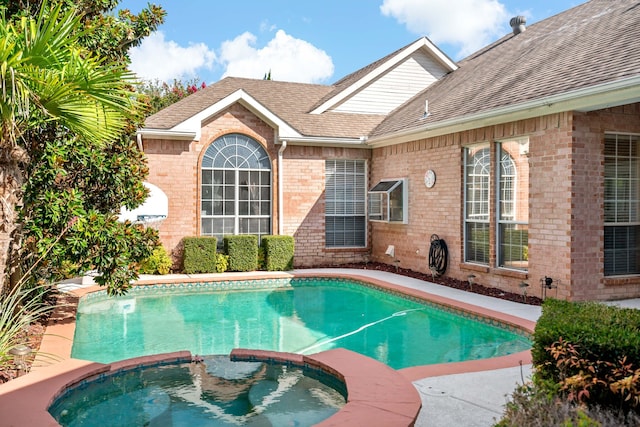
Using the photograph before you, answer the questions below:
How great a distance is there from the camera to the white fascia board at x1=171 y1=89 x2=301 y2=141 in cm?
1429

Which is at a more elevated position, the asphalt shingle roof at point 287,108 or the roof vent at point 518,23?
the roof vent at point 518,23

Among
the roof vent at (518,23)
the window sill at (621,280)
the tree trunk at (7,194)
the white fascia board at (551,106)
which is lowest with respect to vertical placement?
the window sill at (621,280)

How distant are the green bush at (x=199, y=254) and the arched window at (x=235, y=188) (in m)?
0.73

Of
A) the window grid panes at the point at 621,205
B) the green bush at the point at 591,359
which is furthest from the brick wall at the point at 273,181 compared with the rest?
the green bush at the point at 591,359

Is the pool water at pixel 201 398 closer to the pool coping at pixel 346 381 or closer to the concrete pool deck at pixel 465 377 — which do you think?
the pool coping at pixel 346 381

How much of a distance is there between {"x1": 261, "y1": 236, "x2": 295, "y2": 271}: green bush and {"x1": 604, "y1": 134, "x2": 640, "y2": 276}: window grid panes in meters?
8.02

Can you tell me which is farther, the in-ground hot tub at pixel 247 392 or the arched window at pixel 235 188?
the arched window at pixel 235 188

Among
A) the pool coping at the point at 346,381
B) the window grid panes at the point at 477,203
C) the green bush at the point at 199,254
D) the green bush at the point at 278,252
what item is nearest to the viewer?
the pool coping at the point at 346,381

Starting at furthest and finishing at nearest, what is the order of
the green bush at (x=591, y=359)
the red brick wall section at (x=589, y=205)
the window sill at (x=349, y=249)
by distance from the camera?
the window sill at (x=349, y=249), the red brick wall section at (x=589, y=205), the green bush at (x=591, y=359)

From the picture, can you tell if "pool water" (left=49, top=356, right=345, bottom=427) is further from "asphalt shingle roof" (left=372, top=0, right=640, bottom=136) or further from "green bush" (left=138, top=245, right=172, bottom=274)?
"green bush" (left=138, top=245, right=172, bottom=274)

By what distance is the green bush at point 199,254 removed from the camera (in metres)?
14.3

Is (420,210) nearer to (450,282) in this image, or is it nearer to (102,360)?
(450,282)

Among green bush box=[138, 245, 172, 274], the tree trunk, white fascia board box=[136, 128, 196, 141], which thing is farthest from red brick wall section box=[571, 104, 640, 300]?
green bush box=[138, 245, 172, 274]

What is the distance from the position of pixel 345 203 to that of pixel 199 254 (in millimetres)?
4729
